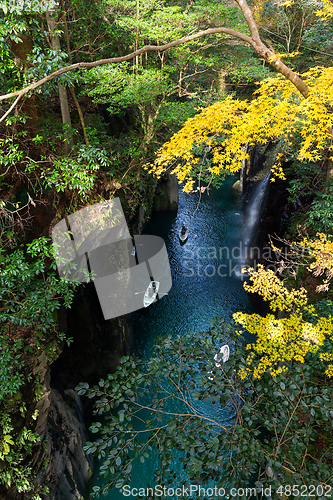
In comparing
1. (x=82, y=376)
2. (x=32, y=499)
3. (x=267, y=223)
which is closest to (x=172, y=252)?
(x=267, y=223)

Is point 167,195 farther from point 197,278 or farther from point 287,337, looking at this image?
point 287,337

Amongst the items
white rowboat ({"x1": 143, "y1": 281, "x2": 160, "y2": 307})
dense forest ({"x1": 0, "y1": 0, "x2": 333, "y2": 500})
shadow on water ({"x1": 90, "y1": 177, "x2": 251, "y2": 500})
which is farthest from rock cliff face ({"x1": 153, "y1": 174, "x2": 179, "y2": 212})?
dense forest ({"x1": 0, "y1": 0, "x2": 333, "y2": 500})

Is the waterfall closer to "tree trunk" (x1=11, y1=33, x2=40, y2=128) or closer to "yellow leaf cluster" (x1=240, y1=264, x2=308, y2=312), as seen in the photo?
"yellow leaf cluster" (x1=240, y1=264, x2=308, y2=312)

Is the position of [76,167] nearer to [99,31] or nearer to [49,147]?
[49,147]

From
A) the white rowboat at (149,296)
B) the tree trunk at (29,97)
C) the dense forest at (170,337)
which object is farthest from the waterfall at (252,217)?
the tree trunk at (29,97)

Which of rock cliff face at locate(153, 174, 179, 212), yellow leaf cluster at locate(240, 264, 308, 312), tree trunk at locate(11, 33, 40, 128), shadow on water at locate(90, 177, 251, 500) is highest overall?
tree trunk at locate(11, 33, 40, 128)

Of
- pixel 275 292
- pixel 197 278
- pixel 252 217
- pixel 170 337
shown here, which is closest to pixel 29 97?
pixel 170 337
